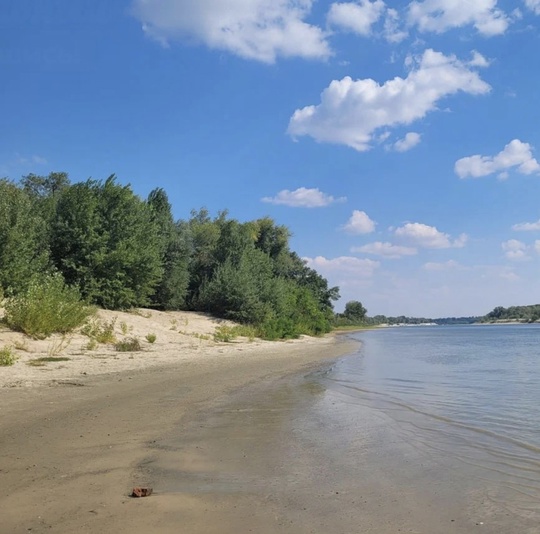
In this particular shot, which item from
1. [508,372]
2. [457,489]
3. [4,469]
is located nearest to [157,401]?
[4,469]

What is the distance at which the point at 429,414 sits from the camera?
438 inches

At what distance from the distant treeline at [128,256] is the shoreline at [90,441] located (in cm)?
1279

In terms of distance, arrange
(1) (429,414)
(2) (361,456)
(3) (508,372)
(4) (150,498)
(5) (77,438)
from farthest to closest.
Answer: (3) (508,372), (1) (429,414), (5) (77,438), (2) (361,456), (4) (150,498)

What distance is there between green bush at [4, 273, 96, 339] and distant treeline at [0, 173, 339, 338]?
1.59m

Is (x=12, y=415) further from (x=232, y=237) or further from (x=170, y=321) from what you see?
(x=232, y=237)

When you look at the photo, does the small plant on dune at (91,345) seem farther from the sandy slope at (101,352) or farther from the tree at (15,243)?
the tree at (15,243)

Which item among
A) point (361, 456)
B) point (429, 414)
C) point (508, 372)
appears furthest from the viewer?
point (508, 372)

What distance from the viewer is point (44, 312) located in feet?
69.0

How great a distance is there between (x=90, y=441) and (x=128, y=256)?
2800 cm

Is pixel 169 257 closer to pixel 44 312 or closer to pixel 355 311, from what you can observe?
pixel 44 312

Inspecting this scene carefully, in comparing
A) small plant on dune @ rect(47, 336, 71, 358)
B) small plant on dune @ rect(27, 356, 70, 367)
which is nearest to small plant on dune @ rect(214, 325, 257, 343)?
small plant on dune @ rect(47, 336, 71, 358)

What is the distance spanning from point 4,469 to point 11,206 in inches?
1021

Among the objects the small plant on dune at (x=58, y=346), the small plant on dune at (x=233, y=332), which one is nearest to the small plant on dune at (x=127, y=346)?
the small plant on dune at (x=58, y=346)

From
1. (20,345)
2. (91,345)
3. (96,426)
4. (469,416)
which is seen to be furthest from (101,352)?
(469,416)
